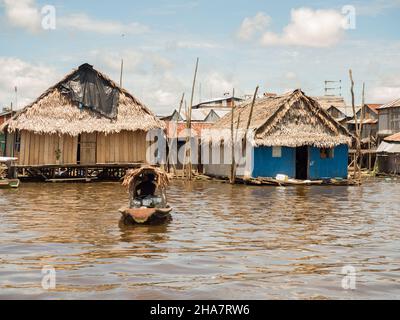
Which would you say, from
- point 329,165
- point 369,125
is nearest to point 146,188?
point 329,165

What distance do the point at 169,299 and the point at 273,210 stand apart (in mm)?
9985

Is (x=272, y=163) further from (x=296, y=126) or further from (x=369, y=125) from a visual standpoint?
(x=369, y=125)

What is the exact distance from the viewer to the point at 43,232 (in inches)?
493

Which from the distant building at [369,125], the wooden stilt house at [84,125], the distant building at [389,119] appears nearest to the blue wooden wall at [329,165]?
the wooden stilt house at [84,125]

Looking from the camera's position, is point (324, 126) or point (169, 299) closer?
point (169, 299)

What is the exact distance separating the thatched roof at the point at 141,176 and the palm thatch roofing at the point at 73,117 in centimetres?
1337

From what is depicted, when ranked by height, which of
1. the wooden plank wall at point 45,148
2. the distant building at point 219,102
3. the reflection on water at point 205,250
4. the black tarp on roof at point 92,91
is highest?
the distant building at point 219,102

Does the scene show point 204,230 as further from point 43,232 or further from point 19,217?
point 19,217

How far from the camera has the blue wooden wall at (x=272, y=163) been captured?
27.6m

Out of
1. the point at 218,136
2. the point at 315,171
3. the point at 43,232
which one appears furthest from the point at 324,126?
the point at 43,232

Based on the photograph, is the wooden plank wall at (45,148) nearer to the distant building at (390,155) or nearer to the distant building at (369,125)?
the distant building at (390,155)

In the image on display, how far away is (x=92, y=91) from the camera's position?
28672mm

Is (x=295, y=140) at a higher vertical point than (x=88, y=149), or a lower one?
higher

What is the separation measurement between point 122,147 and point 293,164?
353 inches
